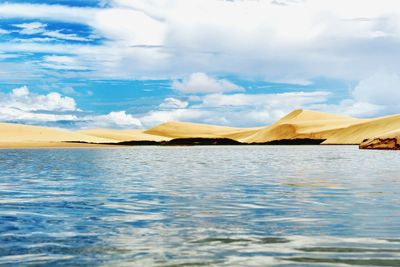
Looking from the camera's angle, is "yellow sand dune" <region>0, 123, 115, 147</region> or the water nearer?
the water

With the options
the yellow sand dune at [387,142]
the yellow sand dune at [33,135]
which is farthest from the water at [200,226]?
the yellow sand dune at [33,135]

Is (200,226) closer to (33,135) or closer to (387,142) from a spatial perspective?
(387,142)

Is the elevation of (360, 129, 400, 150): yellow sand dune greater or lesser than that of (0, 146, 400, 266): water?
greater

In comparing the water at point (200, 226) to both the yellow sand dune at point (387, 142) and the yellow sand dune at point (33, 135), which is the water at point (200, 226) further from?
the yellow sand dune at point (33, 135)

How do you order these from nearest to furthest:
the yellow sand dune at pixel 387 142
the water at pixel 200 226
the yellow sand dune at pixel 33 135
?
1. the water at pixel 200 226
2. the yellow sand dune at pixel 387 142
3. the yellow sand dune at pixel 33 135

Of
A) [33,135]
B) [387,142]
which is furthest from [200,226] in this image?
[33,135]

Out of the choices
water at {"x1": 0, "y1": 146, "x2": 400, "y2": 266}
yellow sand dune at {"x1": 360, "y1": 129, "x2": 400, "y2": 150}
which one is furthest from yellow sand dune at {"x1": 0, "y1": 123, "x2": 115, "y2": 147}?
water at {"x1": 0, "y1": 146, "x2": 400, "y2": 266}

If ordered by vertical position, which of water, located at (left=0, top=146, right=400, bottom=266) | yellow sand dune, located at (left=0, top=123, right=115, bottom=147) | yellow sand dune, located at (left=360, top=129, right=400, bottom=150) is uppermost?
yellow sand dune, located at (left=0, top=123, right=115, bottom=147)

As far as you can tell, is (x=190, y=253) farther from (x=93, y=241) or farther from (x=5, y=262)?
(x=5, y=262)

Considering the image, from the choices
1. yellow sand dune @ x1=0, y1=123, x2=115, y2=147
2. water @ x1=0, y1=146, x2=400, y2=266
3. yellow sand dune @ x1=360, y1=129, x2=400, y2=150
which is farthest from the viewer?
yellow sand dune @ x1=0, y1=123, x2=115, y2=147

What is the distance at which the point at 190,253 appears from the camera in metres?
11.0

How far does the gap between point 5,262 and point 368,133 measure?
19223 cm

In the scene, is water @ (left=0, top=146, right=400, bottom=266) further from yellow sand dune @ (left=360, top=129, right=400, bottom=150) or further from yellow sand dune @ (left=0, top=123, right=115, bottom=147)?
yellow sand dune @ (left=0, top=123, right=115, bottom=147)

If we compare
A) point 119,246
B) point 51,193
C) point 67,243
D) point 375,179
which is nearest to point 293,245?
point 119,246
